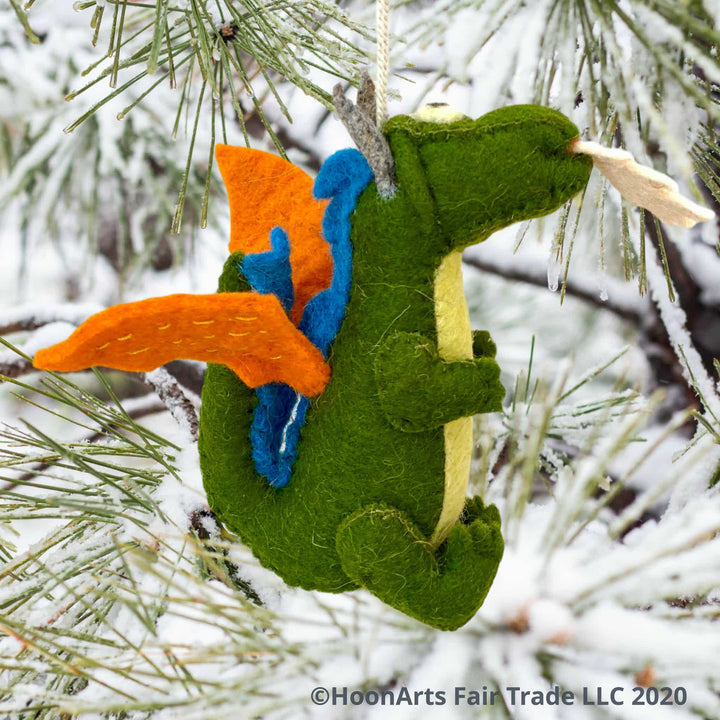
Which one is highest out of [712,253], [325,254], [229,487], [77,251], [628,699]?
[77,251]

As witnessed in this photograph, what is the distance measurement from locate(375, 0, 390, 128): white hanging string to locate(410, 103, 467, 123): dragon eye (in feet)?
0.06

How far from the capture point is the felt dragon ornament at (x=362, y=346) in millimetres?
325

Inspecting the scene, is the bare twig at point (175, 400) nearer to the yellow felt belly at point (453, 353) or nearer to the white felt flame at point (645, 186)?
the yellow felt belly at point (453, 353)

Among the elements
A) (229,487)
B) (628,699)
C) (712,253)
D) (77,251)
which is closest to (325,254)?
(229,487)

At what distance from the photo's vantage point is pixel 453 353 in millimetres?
351

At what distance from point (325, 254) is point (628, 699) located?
0.27 meters

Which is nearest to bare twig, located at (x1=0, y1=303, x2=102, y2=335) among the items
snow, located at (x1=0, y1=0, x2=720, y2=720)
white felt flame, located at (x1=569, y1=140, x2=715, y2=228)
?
snow, located at (x1=0, y1=0, x2=720, y2=720)

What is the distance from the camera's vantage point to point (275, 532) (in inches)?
14.8

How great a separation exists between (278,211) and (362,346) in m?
0.10

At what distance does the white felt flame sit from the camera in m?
0.31

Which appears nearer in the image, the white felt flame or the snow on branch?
the white felt flame

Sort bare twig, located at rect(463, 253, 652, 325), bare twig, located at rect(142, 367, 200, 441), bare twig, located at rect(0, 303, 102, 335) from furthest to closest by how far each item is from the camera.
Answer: bare twig, located at rect(463, 253, 652, 325)
bare twig, located at rect(0, 303, 102, 335)
bare twig, located at rect(142, 367, 200, 441)

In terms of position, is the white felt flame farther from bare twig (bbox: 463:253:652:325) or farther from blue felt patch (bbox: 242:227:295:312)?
bare twig (bbox: 463:253:652:325)

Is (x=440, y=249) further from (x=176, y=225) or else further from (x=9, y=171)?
(x=9, y=171)
